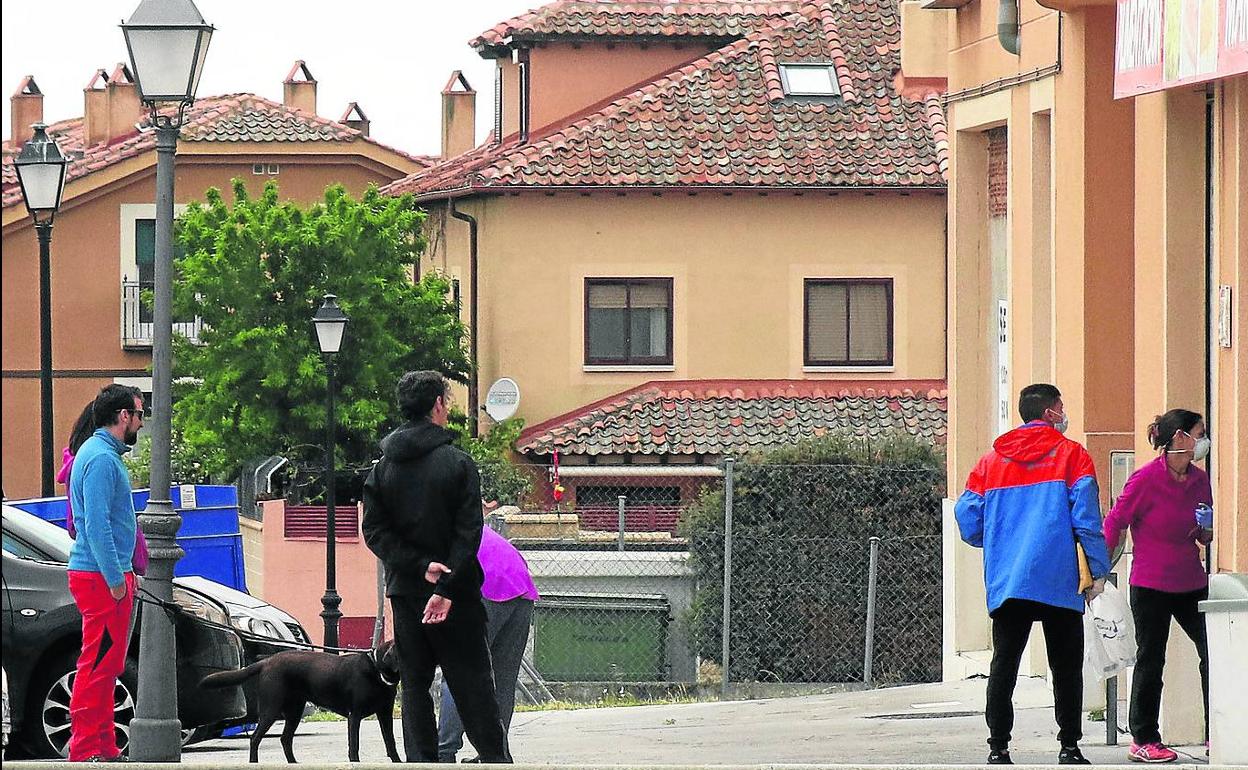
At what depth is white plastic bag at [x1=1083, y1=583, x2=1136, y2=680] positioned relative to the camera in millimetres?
9914

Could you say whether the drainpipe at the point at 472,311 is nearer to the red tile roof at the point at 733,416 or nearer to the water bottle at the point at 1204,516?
the red tile roof at the point at 733,416

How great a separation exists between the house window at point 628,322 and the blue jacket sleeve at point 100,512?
2550cm

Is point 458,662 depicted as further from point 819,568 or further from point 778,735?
point 819,568

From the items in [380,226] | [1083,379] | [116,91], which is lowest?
[1083,379]

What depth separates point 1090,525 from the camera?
380 inches

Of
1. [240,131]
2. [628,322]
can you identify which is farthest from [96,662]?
[240,131]

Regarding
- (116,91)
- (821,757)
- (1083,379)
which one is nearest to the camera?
(821,757)

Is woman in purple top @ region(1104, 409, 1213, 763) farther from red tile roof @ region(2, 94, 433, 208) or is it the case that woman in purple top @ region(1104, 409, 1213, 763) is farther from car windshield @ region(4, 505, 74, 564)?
red tile roof @ region(2, 94, 433, 208)

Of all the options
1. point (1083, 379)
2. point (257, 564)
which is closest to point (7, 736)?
point (1083, 379)

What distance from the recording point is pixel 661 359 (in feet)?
117

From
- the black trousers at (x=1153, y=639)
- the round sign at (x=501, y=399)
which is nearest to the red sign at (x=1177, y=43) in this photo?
the black trousers at (x=1153, y=639)

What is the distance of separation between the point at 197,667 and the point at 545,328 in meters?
24.0

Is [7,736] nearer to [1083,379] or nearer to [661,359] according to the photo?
[1083,379]

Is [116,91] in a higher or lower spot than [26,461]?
higher
